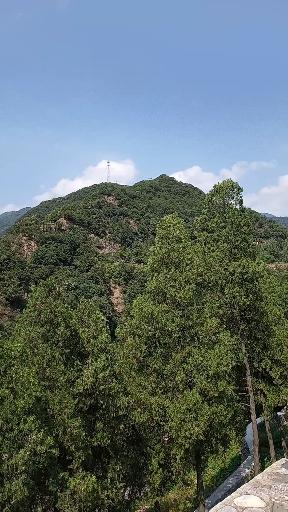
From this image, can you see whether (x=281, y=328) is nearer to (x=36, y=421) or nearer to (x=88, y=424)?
(x=88, y=424)

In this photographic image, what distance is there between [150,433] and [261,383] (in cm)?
444

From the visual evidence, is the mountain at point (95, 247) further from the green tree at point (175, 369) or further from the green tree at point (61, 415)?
the green tree at point (61, 415)

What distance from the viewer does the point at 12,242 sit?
199 feet

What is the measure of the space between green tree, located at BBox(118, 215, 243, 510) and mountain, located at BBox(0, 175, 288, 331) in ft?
90.2

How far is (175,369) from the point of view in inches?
396

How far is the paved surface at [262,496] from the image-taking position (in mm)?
4910

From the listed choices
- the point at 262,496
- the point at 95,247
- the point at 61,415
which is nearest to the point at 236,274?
the point at 61,415

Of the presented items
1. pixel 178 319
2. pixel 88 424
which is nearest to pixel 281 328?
pixel 178 319

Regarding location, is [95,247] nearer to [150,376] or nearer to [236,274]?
[236,274]

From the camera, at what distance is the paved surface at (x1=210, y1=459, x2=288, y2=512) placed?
16.1ft

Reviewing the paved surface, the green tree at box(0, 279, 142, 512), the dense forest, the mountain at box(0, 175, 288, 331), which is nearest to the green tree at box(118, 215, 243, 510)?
the dense forest

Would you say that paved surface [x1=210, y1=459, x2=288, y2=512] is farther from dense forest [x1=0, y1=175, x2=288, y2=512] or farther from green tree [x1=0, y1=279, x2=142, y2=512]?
green tree [x1=0, y1=279, x2=142, y2=512]

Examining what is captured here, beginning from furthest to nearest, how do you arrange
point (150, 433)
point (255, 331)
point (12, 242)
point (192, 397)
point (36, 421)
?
1. point (12, 242)
2. point (255, 331)
3. point (150, 433)
4. point (192, 397)
5. point (36, 421)

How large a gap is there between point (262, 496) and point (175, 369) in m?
4.93
